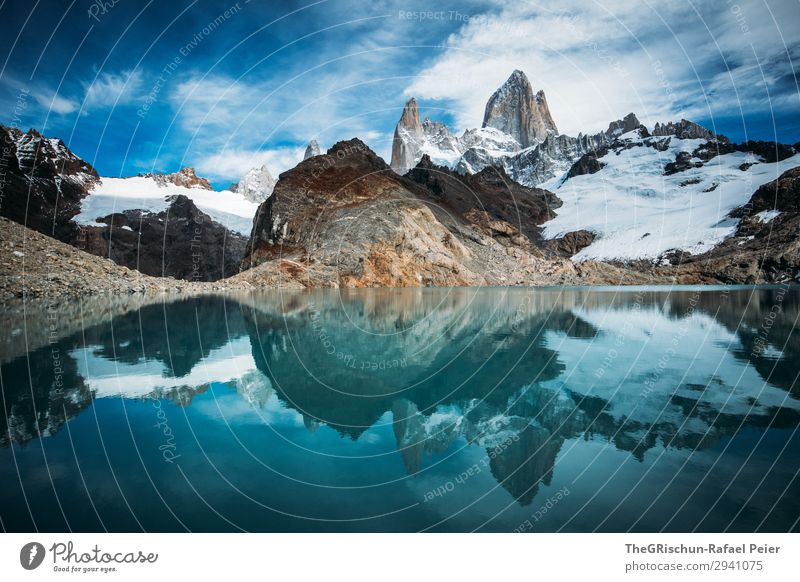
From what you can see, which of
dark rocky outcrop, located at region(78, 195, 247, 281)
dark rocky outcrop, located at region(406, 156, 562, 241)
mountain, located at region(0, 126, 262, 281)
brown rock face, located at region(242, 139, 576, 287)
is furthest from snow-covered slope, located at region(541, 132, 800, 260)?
mountain, located at region(0, 126, 262, 281)

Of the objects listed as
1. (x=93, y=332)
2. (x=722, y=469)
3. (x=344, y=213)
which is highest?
(x=344, y=213)

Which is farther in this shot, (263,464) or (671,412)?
(671,412)

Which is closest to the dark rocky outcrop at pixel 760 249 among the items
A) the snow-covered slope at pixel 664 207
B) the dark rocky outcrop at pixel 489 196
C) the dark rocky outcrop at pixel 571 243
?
the snow-covered slope at pixel 664 207

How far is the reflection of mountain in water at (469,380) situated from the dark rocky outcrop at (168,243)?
436 feet

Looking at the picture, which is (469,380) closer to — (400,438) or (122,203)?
(400,438)

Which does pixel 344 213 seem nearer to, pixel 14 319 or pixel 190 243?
pixel 14 319

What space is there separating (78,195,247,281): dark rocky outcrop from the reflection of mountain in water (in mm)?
132751

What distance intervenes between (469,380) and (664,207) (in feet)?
620

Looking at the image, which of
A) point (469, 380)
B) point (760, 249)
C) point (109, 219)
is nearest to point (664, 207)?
point (760, 249)

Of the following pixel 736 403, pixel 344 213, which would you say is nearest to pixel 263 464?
pixel 736 403

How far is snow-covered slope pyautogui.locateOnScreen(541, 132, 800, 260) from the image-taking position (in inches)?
5162

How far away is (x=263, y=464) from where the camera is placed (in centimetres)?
631

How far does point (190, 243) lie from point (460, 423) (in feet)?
520

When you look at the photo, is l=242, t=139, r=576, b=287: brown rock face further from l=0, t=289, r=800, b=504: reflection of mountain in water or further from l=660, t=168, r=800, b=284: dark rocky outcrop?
l=0, t=289, r=800, b=504: reflection of mountain in water
